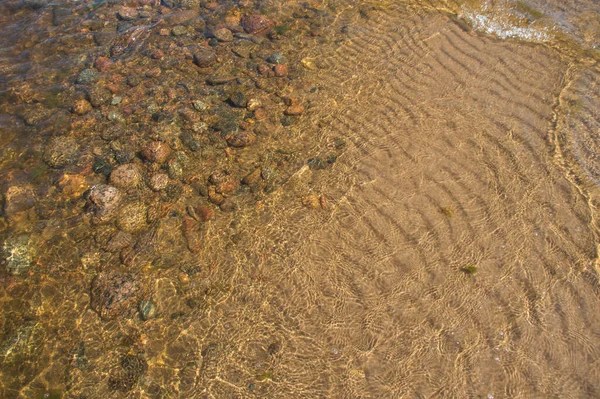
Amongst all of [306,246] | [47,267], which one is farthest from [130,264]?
[306,246]

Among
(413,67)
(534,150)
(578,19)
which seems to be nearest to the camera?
(534,150)

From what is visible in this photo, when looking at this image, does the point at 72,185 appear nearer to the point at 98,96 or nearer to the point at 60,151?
the point at 60,151

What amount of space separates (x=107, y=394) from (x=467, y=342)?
4.62 metres

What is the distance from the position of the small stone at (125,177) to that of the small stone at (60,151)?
1.10 metres

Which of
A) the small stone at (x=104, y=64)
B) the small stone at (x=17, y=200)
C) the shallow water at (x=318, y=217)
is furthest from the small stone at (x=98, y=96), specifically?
the small stone at (x=17, y=200)

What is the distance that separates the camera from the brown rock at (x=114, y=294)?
17.7ft

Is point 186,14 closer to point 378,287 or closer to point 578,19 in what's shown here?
point 378,287

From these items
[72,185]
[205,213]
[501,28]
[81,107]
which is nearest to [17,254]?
[72,185]

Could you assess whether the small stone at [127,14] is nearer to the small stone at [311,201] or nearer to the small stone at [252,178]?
the small stone at [252,178]

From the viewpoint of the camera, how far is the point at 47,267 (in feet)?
19.4

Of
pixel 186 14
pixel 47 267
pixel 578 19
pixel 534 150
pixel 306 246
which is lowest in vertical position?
pixel 47 267

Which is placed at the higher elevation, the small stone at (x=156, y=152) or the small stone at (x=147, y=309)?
the small stone at (x=156, y=152)

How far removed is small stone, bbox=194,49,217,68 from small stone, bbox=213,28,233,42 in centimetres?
74

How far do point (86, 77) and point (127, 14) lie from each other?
9.78 ft
